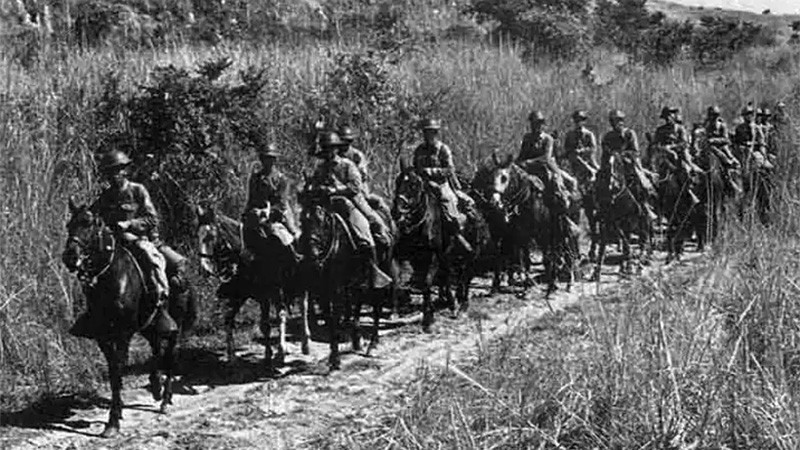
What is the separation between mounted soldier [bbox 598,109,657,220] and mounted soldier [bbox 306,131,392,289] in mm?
5590

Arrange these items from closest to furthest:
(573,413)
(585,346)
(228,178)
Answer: (573,413)
(585,346)
(228,178)

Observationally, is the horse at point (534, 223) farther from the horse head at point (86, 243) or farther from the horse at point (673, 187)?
the horse head at point (86, 243)

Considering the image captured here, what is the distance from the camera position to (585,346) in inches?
295

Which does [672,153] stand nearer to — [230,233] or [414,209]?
[414,209]

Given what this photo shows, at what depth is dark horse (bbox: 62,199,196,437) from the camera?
8648 millimetres

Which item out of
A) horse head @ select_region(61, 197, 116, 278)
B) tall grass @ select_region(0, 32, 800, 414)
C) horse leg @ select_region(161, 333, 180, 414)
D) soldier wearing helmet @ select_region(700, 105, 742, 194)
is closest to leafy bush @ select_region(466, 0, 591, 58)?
tall grass @ select_region(0, 32, 800, 414)

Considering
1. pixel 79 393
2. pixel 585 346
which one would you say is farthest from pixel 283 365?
pixel 585 346

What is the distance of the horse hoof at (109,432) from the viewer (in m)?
9.00

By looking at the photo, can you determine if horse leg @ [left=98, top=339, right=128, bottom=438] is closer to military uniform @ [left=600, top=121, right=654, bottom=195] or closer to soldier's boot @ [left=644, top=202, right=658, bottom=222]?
military uniform @ [left=600, top=121, right=654, bottom=195]

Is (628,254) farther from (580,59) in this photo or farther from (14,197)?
(580,59)

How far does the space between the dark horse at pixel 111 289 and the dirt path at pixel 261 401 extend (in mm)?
483

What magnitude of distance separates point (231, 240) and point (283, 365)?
1494 millimetres

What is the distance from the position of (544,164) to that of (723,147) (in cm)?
520

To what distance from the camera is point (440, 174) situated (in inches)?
513
